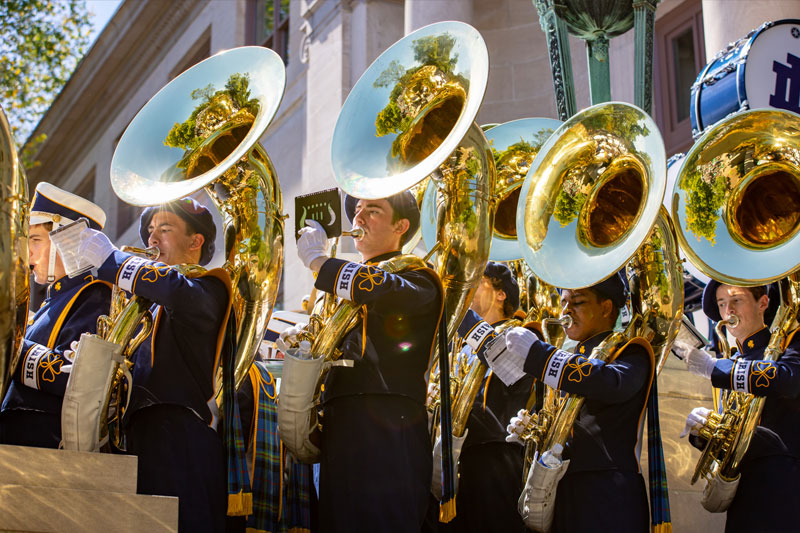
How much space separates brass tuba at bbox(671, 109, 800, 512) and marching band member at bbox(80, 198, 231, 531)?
6.84ft

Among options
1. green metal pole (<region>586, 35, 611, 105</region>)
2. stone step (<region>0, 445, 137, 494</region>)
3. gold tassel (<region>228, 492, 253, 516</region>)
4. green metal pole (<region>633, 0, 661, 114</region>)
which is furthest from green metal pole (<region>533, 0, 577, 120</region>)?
stone step (<region>0, 445, 137, 494</region>)

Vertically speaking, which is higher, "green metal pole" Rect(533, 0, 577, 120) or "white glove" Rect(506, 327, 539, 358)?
"green metal pole" Rect(533, 0, 577, 120)

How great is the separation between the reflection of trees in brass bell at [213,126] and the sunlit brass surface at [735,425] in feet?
7.66

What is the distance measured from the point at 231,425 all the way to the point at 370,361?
57 centimetres

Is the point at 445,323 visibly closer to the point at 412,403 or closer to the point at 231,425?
the point at 412,403

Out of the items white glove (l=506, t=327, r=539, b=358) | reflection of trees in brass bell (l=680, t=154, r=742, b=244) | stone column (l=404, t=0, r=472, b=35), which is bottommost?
white glove (l=506, t=327, r=539, b=358)

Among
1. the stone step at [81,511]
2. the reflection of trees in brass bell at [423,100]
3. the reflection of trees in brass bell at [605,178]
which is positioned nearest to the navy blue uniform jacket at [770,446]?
the reflection of trees in brass bell at [605,178]

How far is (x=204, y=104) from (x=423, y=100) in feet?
2.99

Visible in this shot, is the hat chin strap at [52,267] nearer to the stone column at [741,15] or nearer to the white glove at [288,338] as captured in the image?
the white glove at [288,338]

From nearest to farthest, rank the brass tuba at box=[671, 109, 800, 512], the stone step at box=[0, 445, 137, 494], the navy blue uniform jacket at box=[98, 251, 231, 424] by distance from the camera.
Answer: the stone step at box=[0, 445, 137, 494] → the navy blue uniform jacket at box=[98, 251, 231, 424] → the brass tuba at box=[671, 109, 800, 512]

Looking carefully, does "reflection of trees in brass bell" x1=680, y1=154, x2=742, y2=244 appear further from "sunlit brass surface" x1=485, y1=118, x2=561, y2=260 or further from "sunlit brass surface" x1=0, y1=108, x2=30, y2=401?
"sunlit brass surface" x1=0, y1=108, x2=30, y2=401

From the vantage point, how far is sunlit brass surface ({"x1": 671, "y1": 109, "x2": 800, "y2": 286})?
537 cm

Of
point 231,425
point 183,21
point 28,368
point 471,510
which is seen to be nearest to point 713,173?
point 471,510

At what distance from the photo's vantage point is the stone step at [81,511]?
3461mm
